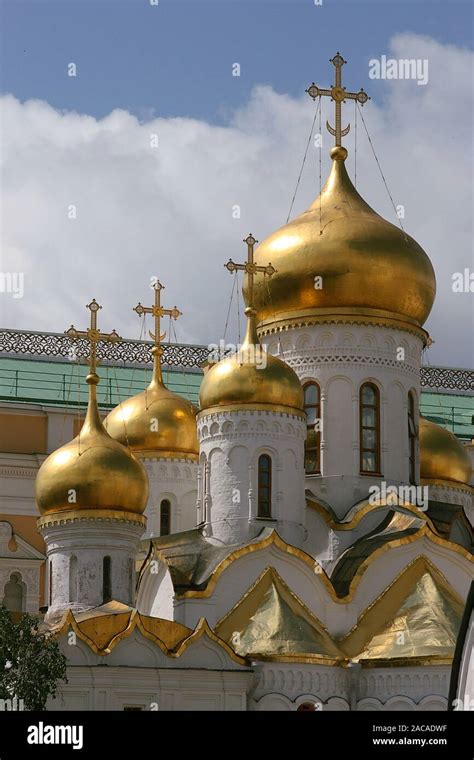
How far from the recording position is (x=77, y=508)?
23672 millimetres

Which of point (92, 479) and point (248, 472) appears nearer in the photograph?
point (92, 479)

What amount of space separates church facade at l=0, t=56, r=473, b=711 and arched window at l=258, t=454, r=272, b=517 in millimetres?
29

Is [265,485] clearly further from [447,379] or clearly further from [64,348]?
[447,379]

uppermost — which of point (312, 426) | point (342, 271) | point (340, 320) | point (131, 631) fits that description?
point (342, 271)

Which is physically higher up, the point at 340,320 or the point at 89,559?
the point at 340,320

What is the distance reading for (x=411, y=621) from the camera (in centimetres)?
2334

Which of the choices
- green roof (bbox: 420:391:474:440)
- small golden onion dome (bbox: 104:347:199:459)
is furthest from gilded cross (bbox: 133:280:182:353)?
green roof (bbox: 420:391:474:440)

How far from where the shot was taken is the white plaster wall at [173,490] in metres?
27.6

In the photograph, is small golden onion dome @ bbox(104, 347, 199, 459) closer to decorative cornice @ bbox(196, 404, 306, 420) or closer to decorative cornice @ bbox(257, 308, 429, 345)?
decorative cornice @ bbox(257, 308, 429, 345)

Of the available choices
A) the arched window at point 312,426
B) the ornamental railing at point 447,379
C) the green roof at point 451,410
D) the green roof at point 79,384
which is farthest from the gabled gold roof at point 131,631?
the ornamental railing at point 447,379

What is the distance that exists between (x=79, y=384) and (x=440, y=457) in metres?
9.36

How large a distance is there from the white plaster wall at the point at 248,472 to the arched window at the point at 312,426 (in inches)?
48.6

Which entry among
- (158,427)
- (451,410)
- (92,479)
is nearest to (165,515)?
(158,427)
